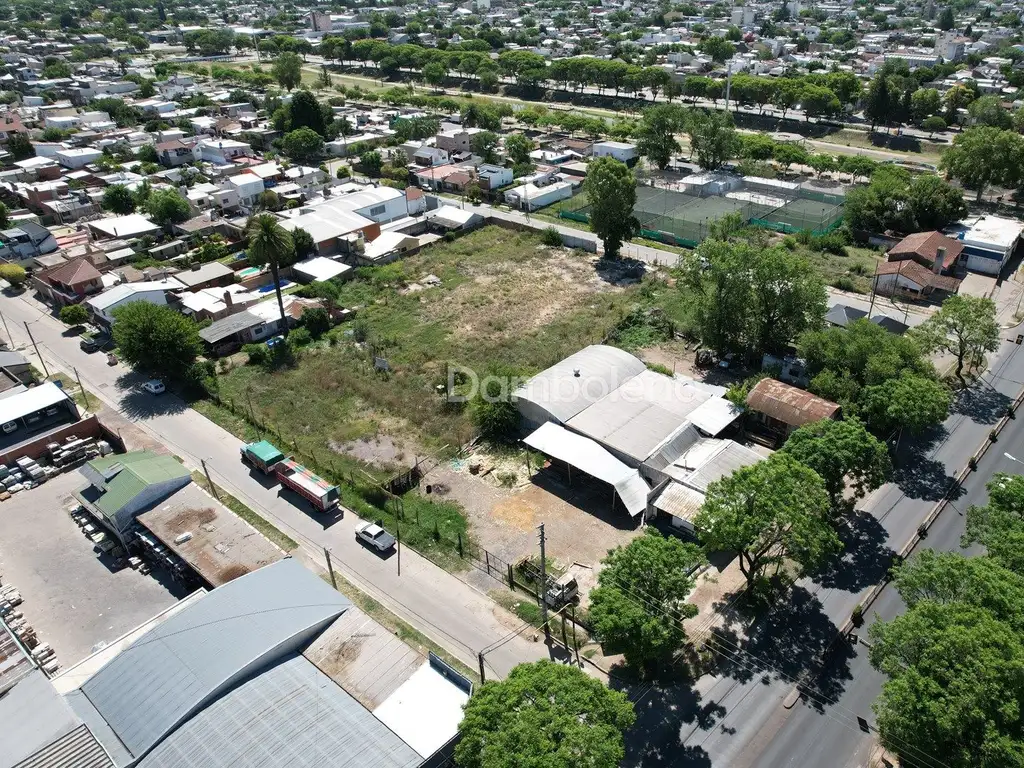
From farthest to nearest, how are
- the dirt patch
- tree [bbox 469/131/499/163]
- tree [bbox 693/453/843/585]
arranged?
1. tree [bbox 469/131/499/163]
2. the dirt patch
3. tree [bbox 693/453/843/585]

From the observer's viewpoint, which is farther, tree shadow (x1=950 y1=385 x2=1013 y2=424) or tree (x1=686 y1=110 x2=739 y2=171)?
tree (x1=686 y1=110 x2=739 y2=171)

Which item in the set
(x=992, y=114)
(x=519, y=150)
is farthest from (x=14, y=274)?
(x=992, y=114)

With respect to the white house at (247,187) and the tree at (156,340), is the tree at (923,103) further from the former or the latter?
the tree at (156,340)

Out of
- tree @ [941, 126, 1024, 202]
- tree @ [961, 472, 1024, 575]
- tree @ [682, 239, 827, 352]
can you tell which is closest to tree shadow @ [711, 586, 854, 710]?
tree @ [961, 472, 1024, 575]

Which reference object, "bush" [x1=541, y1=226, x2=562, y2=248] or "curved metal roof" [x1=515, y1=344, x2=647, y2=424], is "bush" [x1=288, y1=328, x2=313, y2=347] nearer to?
"curved metal roof" [x1=515, y1=344, x2=647, y2=424]

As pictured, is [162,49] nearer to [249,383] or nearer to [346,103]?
[346,103]

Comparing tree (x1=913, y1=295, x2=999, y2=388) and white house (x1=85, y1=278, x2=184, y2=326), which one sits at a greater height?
tree (x1=913, y1=295, x2=999, y2=388)

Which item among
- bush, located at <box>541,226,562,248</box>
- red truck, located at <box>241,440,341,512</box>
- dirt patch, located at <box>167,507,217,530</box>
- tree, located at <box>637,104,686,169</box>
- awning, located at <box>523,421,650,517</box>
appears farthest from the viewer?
tree, located at <box>637,104,686,169</box>

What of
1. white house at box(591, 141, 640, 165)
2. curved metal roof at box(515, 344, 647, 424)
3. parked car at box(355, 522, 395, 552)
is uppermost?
white house at box(591, 141, 640, 165)

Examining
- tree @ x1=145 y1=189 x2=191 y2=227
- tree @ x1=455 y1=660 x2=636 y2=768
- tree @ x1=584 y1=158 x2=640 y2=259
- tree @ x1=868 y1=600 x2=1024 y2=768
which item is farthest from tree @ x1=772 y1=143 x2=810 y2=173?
tree @ x1=455 y1=660 x2=636 y2=768
